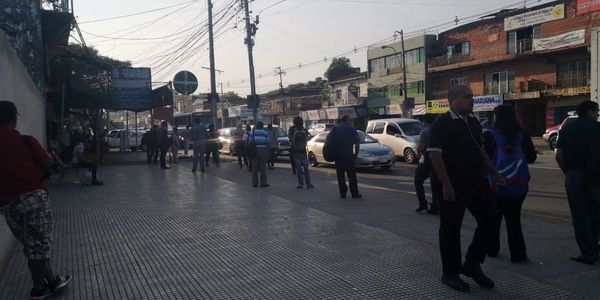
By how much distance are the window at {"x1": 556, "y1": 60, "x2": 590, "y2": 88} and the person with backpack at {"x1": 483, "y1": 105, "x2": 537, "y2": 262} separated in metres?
32.8

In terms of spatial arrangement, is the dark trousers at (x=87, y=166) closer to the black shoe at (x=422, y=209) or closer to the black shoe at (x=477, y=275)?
the black shoe at (x=422, y=209)

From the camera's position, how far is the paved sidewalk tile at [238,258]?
4570 millimetres

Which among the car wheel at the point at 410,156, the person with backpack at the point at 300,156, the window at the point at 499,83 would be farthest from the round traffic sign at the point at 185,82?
the window at the point at 499,83

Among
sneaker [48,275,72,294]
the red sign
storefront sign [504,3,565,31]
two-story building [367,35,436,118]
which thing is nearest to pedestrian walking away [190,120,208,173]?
sneaker [48,275,72,294]

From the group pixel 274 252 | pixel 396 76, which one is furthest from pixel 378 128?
pixel 396 76

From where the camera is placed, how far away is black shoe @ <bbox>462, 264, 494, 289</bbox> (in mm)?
4535

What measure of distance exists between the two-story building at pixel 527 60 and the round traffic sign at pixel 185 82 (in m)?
21.4

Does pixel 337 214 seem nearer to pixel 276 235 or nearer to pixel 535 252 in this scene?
pixel 276 235

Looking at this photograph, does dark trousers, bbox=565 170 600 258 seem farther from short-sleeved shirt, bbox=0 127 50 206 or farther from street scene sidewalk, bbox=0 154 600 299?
short-sleeved shirt, bbox=0 127 50 206

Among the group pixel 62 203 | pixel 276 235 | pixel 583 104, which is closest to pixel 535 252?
A: pixel 583 104

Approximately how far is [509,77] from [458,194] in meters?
38.5

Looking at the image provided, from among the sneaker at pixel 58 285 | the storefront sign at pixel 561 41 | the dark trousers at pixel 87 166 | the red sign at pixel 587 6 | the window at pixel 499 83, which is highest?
the red sign at pixel 587 6

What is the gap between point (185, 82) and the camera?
1945 centimetres

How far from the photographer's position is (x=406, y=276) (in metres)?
4.91
